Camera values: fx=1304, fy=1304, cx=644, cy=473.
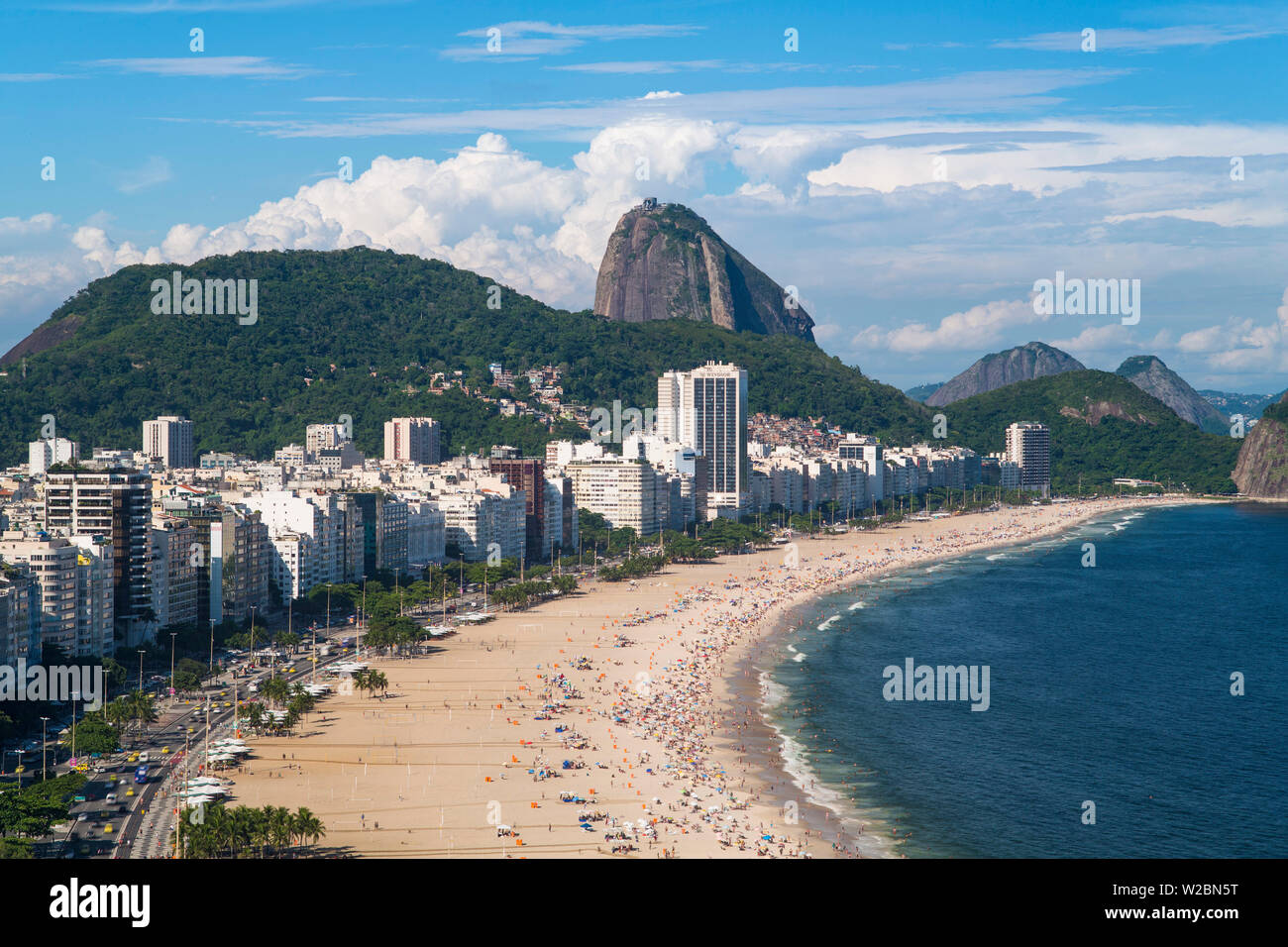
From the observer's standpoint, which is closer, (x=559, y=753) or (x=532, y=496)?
(x=559, y=753)

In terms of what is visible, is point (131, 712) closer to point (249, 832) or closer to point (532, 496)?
point (249, 832)

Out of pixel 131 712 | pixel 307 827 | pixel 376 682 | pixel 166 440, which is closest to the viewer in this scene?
pixel 307 827

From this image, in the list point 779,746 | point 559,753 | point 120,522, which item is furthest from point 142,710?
point 779,746

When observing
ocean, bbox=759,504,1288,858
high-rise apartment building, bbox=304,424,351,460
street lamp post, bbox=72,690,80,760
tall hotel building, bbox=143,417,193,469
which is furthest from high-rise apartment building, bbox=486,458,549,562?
tall hotel building, bbox=143,417,193,469

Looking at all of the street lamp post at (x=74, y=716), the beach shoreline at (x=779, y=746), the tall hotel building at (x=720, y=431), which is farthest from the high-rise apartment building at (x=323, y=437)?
the street lamp post at (x=74, y=716)
